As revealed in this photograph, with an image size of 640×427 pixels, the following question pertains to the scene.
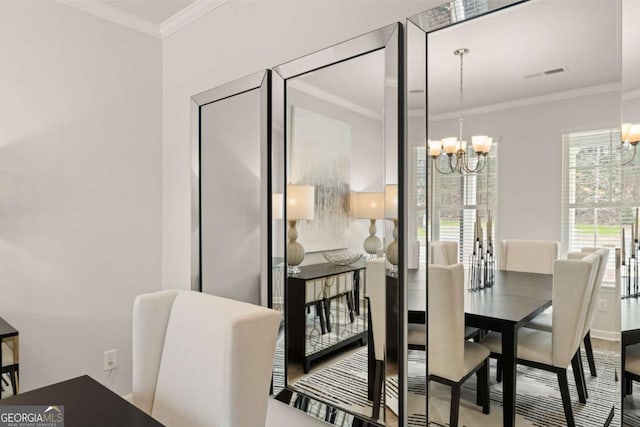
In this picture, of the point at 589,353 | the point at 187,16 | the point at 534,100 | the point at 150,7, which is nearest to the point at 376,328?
the point at 589,353

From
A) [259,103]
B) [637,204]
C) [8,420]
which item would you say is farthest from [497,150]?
[8,420]

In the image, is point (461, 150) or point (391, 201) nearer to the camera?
point (461, 150)

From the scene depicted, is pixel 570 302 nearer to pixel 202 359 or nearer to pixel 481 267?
pixel 481 267

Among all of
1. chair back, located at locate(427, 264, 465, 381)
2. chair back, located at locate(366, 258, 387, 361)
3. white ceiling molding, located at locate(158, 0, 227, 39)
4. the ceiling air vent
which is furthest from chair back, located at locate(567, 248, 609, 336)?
white ceiling molding, located at locate(158, 0, 227, 39)

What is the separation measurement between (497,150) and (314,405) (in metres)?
1.29

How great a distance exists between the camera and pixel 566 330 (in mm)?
1171

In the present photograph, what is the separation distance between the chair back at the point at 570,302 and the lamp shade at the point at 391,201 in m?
0.53

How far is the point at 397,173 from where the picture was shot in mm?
1479

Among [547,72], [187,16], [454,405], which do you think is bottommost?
[454,405]

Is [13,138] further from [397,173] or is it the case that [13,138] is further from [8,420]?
[397,173]

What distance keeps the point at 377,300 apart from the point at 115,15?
2.38 metres

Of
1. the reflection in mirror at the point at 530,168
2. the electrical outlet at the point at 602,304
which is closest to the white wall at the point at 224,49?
the reflection in mirror at the point at 530,168

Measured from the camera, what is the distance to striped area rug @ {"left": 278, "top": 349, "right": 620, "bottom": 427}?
1089mm

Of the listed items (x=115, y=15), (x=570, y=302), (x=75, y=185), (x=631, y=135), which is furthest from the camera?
(x=115, y=15)
